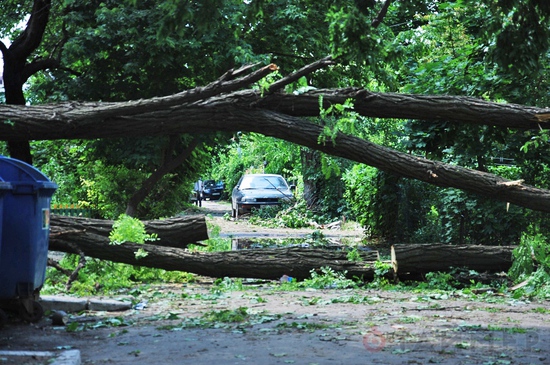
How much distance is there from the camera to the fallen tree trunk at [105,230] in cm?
1237

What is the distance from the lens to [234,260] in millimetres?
12961

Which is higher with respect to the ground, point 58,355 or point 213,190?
point 213,190

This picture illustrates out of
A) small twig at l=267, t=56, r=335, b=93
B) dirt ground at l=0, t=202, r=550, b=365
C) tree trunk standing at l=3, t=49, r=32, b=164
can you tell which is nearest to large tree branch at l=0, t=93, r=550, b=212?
small twig at l=267, t=56, r=335, b=93

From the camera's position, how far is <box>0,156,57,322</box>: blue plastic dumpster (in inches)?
342

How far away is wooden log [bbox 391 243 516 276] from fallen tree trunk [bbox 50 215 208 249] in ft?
11.1

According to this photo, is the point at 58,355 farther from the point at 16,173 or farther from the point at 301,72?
the point at 301,72

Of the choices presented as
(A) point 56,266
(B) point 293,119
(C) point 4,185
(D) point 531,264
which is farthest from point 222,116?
(D) point 531,264

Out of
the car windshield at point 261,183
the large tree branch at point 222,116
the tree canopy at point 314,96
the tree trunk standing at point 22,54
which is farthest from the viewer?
the car windshield at point 261,183

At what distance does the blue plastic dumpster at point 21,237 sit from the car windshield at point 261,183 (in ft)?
87.0

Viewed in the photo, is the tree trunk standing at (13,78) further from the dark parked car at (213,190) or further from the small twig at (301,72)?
the dark parked car at (213,190)

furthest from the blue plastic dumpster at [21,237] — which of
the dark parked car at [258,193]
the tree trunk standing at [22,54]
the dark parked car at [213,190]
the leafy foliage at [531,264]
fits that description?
the dark parked car at [213,190]

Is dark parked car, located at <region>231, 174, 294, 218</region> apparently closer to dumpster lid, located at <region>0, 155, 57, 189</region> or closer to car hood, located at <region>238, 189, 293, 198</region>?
car hood, located at <region>238, 189, 293, 198</region>

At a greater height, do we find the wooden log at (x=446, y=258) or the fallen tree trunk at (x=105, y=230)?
the fallen tree trunk at (x=105, y=230)

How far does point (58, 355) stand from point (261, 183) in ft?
95.2
